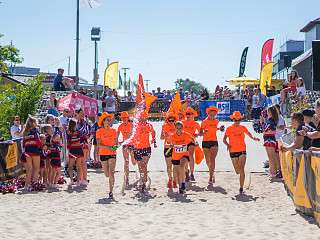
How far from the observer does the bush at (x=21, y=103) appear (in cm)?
1912

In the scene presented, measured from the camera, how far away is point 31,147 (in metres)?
12.6

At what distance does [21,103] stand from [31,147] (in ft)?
23.0

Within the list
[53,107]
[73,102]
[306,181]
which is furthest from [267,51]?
[306,181]

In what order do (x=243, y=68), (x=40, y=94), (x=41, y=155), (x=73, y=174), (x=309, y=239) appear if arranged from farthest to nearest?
(x=243, y=68) → (x=40, y=94) → (x=73, y=174) → (x=41, y=155) → (x=309, y=239)

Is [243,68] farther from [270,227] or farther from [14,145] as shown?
[270,227]

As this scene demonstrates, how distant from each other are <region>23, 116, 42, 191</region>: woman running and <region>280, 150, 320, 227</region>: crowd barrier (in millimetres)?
5792

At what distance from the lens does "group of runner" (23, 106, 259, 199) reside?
11734 mm

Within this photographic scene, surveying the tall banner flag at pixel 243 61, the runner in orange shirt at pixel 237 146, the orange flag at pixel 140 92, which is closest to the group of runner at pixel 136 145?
the runner in orange shirt at pixel 237 146

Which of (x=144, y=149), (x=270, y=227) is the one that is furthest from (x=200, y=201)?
(x=270, y=227)

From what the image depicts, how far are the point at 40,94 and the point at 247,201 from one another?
35.4 feet

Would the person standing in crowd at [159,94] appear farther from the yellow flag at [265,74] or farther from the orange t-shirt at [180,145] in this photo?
the orange t-shirt at [180,145]

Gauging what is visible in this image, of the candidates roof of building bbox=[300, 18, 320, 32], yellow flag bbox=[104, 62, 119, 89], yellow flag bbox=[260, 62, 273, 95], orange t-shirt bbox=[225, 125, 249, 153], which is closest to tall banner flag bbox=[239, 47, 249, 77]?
yellow flag bbox=[104, 62, 119, 89]

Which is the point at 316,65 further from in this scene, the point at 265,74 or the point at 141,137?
the point at 265,74

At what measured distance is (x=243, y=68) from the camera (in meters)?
41.1
